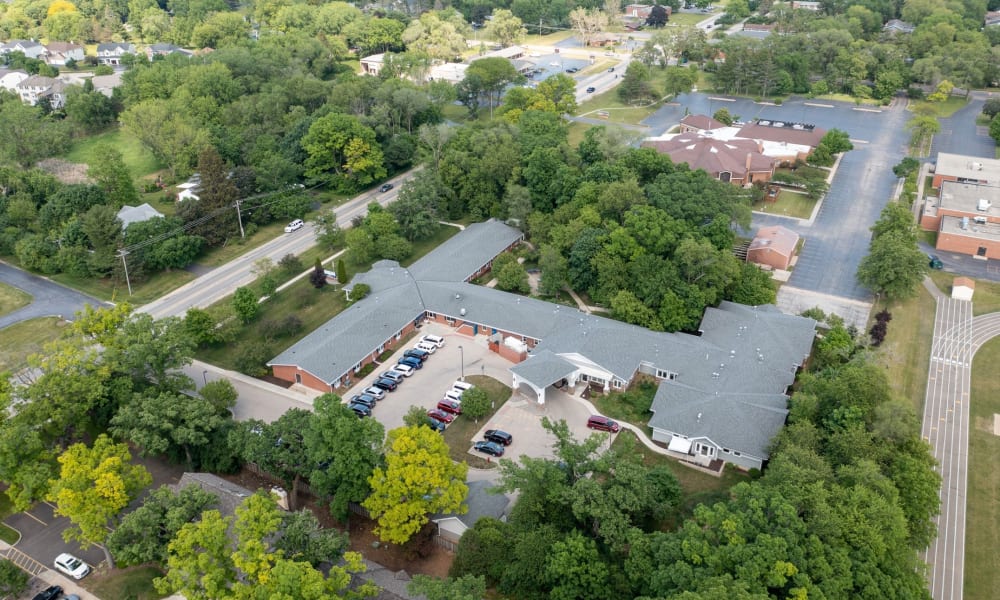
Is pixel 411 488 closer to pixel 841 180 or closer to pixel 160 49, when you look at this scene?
pixel 841 180

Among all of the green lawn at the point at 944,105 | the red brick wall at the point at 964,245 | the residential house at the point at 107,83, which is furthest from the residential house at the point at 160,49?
the red brick wall at the point at 964,245

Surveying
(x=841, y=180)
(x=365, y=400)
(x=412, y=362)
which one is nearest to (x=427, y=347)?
(x=412, y=362)

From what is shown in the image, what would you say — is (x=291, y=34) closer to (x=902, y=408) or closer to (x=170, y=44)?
(x=170, y=44)

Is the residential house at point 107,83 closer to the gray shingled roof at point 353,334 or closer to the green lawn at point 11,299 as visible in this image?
the green lawn at point 11,299

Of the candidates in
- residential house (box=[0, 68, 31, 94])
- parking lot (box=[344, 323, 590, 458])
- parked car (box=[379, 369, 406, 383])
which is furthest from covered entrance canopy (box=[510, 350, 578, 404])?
residential house (box=[0, 68, 31, 94])

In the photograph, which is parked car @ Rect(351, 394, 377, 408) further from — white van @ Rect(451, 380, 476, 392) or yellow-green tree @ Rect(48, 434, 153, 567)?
yellow-green tree @ Rect(48, 434, 153, 567)

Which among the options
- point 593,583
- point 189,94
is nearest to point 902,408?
point 593,583
